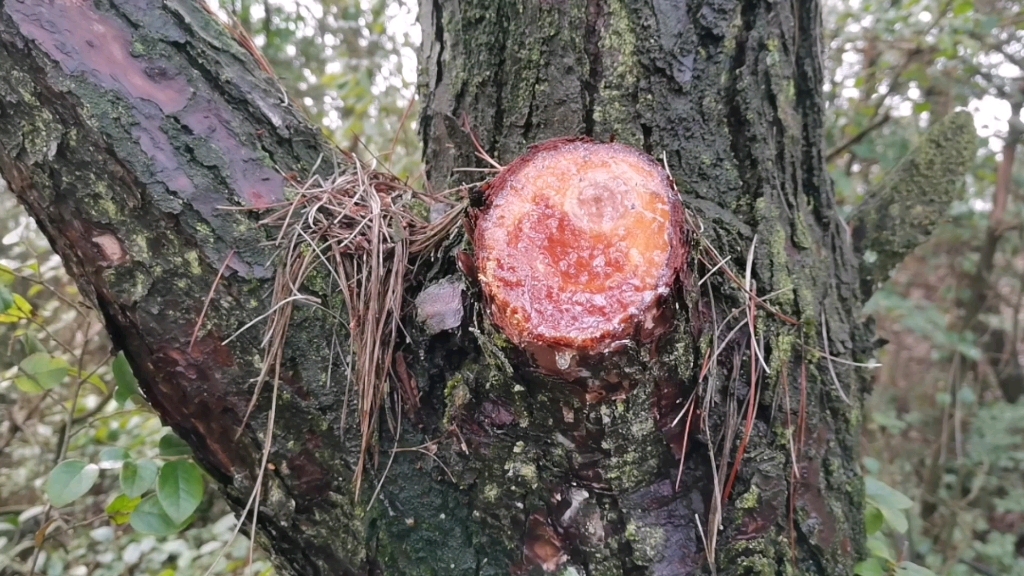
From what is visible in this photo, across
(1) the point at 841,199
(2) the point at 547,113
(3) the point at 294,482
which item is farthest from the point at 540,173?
(1) the point at 841,199

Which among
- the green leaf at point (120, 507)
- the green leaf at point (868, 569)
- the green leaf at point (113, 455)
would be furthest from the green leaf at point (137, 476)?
the green leaf at point (868, 569)

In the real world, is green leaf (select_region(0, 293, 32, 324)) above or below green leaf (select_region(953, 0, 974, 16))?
below

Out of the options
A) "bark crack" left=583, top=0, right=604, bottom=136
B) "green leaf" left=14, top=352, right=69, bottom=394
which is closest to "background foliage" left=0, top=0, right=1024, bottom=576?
"green leaf" left=14, top=352, right=69, bottom=394

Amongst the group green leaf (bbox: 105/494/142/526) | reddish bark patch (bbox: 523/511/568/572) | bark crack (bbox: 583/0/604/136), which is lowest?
green leaf (bbox: 105/494/142/526)

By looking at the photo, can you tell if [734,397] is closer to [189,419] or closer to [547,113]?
[547,113]

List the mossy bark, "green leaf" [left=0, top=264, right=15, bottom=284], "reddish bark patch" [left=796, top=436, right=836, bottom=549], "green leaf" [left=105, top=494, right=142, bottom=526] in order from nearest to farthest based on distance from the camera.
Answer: the mossy bark, "reddish bark patch" [left=796, top=436, right=836, bottom=549], "green leaf" [left=105, top=494, right=142, bottom=526], "green leaf" [left=0, top=264, right=15, bottom=284]

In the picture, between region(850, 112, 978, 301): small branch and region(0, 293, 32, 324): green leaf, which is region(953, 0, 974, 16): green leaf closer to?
region(850, 112, 978, 301): small branch
